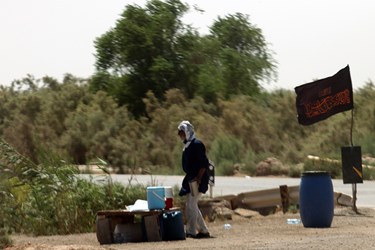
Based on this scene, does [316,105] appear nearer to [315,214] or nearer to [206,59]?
[315,214]

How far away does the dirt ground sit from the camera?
16.6 m

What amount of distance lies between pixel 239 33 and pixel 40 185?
5487 cm

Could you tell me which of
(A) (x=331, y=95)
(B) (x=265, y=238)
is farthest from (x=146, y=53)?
(B) (x=265, y=238)

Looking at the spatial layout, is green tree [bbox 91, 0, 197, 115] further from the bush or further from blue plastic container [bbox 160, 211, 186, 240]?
blue plastic container [bbox 160, 211, 186, 240]

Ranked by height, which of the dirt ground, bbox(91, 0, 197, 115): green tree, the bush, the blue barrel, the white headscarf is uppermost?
bbox(91, 0, 197, 115): green tree

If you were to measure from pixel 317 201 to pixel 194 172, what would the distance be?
2.60 metres

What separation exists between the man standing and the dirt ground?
0.26m

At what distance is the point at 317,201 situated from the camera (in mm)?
20203

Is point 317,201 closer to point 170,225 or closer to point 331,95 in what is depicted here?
point 170,225

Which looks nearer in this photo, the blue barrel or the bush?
the blue barrel

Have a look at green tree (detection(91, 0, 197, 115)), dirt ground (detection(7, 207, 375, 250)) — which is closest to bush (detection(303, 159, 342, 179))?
dirt ground (detection(7, 207, 375, 250))

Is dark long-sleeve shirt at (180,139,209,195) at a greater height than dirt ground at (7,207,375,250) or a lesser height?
greater

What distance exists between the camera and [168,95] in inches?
2405

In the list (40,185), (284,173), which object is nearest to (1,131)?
(284,173)
